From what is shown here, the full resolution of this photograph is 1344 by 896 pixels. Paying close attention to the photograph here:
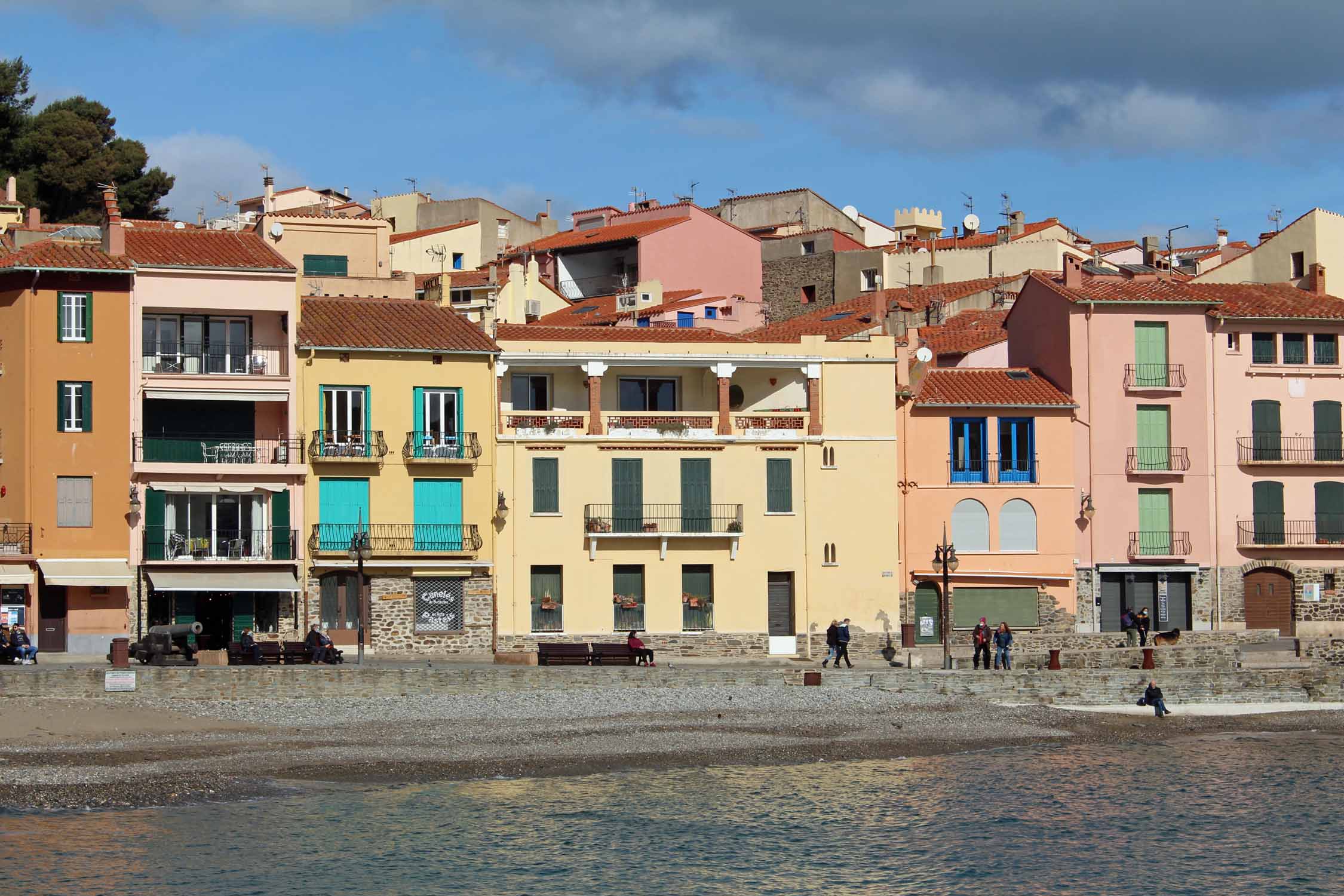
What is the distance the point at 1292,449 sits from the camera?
2473 inches

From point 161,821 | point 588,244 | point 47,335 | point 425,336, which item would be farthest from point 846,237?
point 161,821

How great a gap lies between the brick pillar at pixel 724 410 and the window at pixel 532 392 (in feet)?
16.7

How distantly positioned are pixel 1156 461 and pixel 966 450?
264 inches

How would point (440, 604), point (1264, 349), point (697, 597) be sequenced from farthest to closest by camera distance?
point (1264, 349)
point (697, 597)
point (440, 604)

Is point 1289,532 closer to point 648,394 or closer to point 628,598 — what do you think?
point 648,394

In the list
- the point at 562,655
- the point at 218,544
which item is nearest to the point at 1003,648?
the point at 562,655

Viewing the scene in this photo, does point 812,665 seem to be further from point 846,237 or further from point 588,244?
point 846,237

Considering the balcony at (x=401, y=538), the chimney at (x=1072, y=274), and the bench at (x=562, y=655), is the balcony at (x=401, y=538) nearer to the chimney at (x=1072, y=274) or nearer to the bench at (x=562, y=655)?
the bench at (x=562, y=655)

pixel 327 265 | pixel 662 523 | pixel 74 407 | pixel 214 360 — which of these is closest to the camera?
pixel 74 407

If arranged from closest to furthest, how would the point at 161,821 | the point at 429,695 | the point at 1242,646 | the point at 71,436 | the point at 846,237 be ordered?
1. the point at 161,821
2. the point at 429,695
3. the point at 71,436
4. the point at 1242,646
5. the point at 846,237

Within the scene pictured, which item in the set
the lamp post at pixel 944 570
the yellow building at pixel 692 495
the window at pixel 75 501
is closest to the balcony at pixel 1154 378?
the lamp post at pixel 944 570

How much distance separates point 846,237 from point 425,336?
43.0 meters

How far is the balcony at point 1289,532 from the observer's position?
204ft

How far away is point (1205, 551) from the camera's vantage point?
2440 inches
